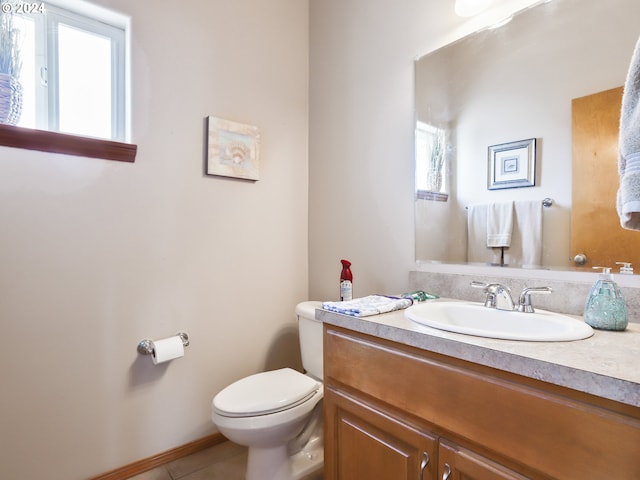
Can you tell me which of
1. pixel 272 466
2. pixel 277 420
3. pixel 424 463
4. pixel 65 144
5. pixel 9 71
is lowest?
pixel 272 466

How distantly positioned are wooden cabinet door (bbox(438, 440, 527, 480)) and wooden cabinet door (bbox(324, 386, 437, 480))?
0.03 m

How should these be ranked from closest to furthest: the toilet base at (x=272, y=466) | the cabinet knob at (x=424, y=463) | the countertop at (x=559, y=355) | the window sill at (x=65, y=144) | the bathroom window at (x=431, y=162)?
the countertop at (x=559, y=355) < the cabinet knob at (x=424, y=463) < the window sill at (x=65, y=144) < the toilet base at (x=272, y=466) < the bathroom window at (x=431, y=162)

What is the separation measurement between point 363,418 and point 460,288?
657 mm

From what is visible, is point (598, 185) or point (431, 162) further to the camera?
point (431, 162)

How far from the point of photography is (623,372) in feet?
1.98

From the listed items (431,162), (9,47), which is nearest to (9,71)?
(9,47)

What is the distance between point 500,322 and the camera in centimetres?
108

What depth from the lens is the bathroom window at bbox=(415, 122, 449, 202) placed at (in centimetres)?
149

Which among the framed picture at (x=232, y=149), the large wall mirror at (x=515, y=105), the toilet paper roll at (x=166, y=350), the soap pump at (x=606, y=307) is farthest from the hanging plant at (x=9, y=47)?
the soap pump at (x=606, y=307)

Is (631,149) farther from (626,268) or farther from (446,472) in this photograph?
(446,472)

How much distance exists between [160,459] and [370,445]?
116cm

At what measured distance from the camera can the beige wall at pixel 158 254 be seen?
1.32m

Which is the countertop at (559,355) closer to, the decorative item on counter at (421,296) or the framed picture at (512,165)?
the decorative item on counter at (421,296)

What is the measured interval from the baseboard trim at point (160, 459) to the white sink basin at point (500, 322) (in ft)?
4.45
